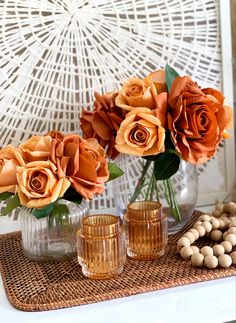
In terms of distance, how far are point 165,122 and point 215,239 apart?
0.23 m

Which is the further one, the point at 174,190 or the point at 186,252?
the point at 174,190

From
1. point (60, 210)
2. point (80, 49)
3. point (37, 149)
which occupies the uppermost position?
point (80, 49)

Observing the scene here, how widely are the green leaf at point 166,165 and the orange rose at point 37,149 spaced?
195mm

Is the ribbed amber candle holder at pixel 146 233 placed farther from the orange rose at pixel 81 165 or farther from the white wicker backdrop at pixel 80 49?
the white wicker backdrop at pixel 80 49

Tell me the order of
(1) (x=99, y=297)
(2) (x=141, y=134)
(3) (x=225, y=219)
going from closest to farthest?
(1) (x=99, y=297) → (2) (x=141, y=134) → (3) (x=225, y=219)

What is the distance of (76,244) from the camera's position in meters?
0.87

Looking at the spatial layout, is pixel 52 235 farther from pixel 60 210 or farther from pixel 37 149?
pixel 37 149

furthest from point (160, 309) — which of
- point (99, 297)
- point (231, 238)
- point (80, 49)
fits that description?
point (80, 49)

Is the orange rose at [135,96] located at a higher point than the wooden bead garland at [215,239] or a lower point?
higher

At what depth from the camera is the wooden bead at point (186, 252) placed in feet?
2.72

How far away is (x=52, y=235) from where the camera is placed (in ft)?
2.88

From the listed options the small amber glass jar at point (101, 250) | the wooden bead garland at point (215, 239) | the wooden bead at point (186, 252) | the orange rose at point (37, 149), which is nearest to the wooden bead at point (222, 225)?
the wooden bead garland at point (215, 239)

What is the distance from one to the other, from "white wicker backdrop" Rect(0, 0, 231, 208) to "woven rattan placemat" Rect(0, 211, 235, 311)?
277 millimetres

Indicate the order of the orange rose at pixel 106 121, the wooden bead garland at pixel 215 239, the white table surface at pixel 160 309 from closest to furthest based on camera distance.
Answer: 1. the white table surface at pixel 160 309
2. the wooden bead garland at pixel 215 239
3. the orange rose at pixel 106 121
